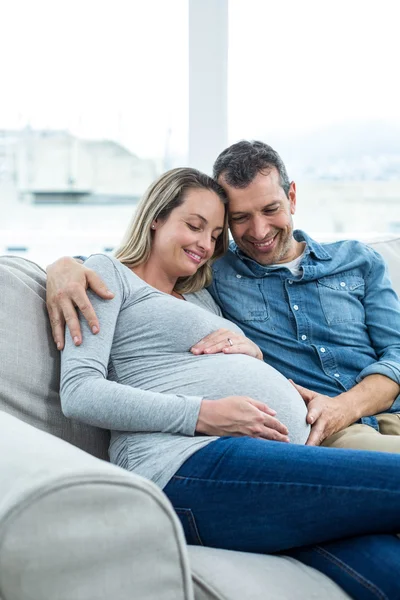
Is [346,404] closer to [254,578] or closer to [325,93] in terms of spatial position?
[254,578]

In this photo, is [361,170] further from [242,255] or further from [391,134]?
[242,255]

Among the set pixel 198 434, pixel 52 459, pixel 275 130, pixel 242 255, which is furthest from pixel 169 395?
pixel 275 130

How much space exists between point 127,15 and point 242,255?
52.6 inches

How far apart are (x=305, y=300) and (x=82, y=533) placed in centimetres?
119

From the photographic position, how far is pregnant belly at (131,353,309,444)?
1595mm

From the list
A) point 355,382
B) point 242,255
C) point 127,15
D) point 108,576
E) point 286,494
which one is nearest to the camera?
point 108,576

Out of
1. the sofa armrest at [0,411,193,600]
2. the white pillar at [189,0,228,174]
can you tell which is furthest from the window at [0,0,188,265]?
the sofa armrest at [0,411,193,600]

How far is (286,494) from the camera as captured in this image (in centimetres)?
129

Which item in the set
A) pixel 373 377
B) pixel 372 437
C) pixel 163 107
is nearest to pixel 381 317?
pixel 373 377

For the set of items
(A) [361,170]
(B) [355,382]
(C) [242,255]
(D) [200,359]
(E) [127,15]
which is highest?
(E) [127,15]

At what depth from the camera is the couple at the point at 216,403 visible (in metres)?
1.27

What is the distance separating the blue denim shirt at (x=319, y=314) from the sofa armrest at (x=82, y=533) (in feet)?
3.21

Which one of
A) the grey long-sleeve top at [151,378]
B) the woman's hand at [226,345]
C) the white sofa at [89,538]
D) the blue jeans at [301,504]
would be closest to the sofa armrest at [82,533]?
the white sofa at [89,538]

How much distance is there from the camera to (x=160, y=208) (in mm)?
1882
